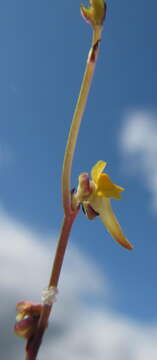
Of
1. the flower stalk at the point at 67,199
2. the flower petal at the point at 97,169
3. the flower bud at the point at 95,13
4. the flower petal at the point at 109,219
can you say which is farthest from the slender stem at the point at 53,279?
the flower bud at the point at 95,13

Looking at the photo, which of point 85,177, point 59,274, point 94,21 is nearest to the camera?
point 59,274

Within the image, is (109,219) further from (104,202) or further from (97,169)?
(97,169)

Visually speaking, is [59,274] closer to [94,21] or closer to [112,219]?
[112,219]

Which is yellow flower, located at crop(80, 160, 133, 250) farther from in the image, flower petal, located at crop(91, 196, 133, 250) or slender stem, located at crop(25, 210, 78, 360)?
slender stem, located at crop(25, 210, 78, 360)

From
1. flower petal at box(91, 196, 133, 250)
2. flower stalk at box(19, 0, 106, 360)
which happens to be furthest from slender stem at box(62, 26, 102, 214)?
flower petal at box(91, 196, 133, 250)

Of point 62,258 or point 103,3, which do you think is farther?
point 103,3

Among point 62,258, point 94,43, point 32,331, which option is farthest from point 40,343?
point 94,43

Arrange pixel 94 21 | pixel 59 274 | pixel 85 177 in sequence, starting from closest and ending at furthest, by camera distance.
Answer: pixel 59 274 < pixel 94 21 < pixel 85 177
